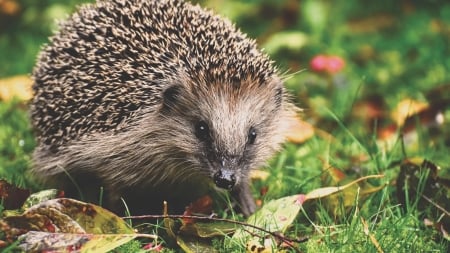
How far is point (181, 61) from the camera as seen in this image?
126 inches

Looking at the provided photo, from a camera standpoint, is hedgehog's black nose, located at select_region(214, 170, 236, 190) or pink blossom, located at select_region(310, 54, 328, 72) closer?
hedgehog's black nose, located at select_region(214, 170, 236, 190)

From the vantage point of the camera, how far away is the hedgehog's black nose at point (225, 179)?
2930 mm

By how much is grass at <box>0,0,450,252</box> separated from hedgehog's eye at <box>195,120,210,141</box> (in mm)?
476

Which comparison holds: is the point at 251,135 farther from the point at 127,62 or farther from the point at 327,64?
the point at 327,64

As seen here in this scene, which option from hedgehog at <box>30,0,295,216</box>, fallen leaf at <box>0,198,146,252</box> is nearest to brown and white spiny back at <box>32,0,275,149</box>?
hedgehog at <box>30,0,295,216</box>

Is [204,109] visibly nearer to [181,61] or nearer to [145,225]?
[181,61]

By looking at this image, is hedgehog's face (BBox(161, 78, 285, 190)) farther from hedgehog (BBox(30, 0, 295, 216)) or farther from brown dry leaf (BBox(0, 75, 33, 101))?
brown dry leaf (BBox(0, 75, 33, 101))

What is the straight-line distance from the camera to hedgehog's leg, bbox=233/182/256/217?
3.38m

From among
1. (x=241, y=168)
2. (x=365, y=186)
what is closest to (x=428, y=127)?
(x=365, y=186)

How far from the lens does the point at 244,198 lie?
340 centimetres

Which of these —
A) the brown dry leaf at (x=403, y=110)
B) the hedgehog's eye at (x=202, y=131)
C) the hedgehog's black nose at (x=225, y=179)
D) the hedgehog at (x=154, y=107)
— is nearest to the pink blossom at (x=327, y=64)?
the brown dry leaf at (x=403, y=110)

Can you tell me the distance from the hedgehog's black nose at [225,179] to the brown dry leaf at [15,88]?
6.66ft

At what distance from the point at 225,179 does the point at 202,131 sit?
0.35 meters

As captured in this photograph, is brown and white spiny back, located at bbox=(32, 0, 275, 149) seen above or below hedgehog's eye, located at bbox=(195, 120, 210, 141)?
above
